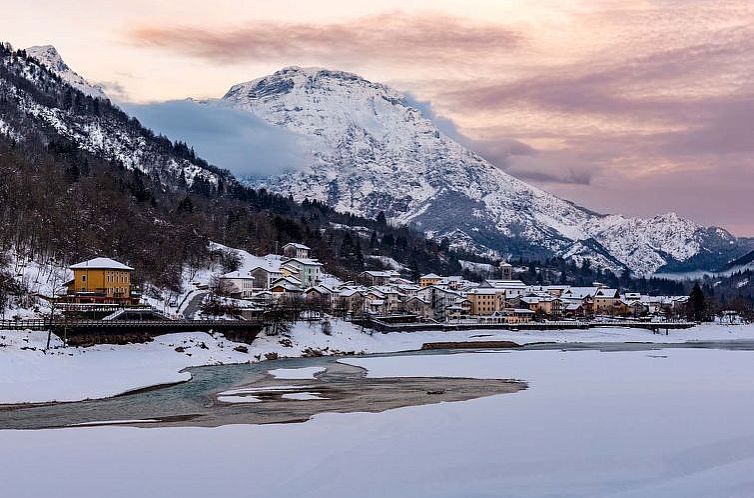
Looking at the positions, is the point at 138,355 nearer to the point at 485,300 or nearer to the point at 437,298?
the point at 437,298

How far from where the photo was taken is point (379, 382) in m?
50.7

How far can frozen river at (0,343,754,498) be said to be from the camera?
817 inches

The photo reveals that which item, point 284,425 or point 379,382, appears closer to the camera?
point 284,425

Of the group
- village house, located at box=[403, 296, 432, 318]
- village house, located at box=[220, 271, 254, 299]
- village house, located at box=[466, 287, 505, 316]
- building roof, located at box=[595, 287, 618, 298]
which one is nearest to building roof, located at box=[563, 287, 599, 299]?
building roof, located at box=[595, 287, 618, 298]

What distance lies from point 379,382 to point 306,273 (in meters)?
99.1

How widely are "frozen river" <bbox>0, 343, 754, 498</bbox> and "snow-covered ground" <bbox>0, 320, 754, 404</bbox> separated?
9.98m

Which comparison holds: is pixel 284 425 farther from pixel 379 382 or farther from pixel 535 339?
pixel 535 339

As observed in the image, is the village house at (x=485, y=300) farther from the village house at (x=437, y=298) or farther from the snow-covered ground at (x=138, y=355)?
the snow-covered ground at (x=138, y=355)

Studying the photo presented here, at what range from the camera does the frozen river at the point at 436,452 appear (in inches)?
817

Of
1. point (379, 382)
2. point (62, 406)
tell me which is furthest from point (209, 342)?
point (62, 406)

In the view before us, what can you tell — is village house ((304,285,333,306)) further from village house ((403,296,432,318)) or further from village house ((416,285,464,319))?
village house ((416,285,464,319))

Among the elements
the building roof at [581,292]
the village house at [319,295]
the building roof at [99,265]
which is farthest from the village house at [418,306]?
the building roof at [99,265]

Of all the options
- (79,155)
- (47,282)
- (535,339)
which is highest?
(79,155)

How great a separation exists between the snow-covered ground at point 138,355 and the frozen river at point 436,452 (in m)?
9.98
